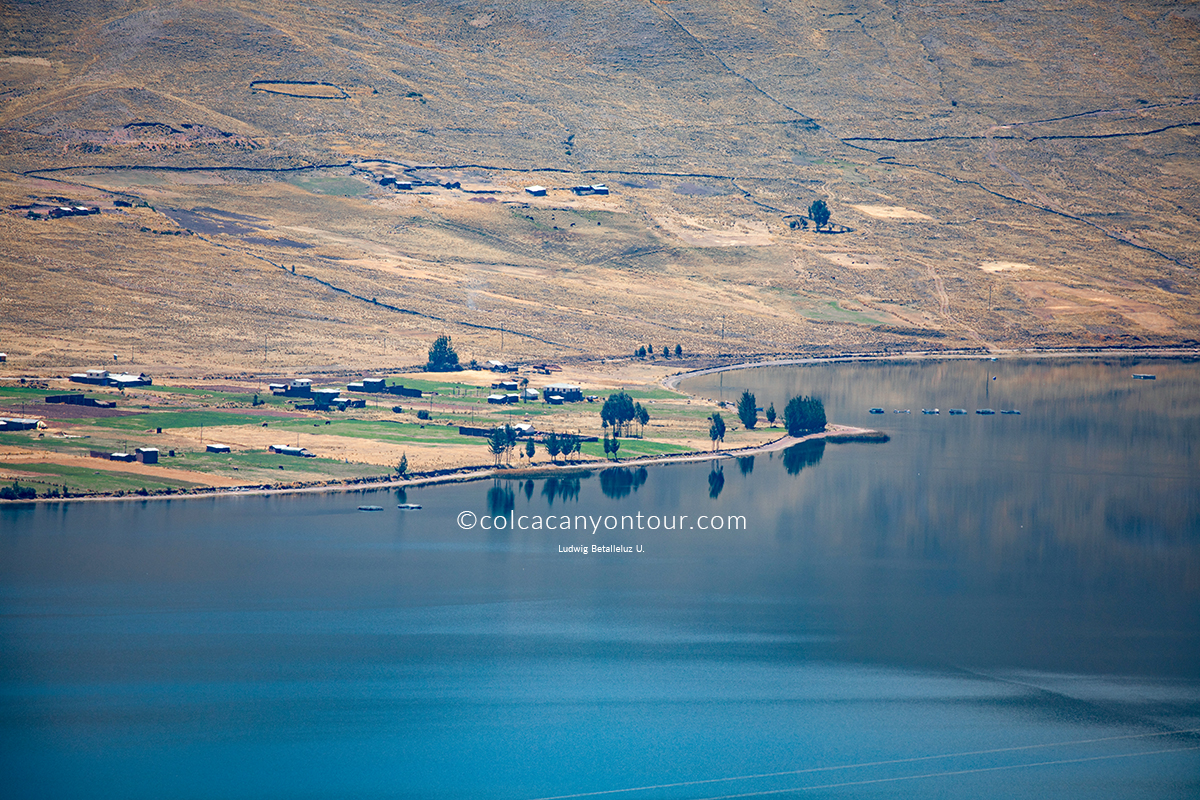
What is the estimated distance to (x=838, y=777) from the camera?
183ft

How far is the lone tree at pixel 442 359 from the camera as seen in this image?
151125 mm

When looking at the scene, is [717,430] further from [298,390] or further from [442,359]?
[442,359]

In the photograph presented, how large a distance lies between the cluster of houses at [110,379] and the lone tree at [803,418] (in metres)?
58.5

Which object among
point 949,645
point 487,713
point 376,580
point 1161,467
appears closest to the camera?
point 487,713

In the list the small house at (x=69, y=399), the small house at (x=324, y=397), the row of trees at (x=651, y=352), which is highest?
the row of trees at (x=651, y=352)

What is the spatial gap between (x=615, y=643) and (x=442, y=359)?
85326 millimetres

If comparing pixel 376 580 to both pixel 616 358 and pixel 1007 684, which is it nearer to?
pixel 1007 684

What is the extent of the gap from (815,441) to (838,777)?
231 ft

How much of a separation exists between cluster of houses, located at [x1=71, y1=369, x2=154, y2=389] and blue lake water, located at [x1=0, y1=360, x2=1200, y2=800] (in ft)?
136

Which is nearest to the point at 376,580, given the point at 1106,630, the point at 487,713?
the point at 487,713

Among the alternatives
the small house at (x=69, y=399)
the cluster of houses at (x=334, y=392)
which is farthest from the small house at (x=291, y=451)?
the small house at (x=69, y=399)

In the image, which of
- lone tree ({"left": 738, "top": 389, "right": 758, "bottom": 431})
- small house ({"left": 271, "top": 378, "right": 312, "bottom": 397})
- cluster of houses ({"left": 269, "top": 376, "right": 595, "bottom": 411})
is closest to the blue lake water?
lone tree ({"left": 738, "top": 389, "right": 758, "bottom": 431})

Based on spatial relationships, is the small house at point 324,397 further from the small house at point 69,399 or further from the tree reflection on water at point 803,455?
the tree reflection on water at point 803,455

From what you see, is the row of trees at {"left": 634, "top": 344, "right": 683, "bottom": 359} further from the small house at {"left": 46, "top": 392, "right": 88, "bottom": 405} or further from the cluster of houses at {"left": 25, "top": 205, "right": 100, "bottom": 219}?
the cluster of houses at {"left": 25, "top": 205, "right": 100, "bottom": 219}
